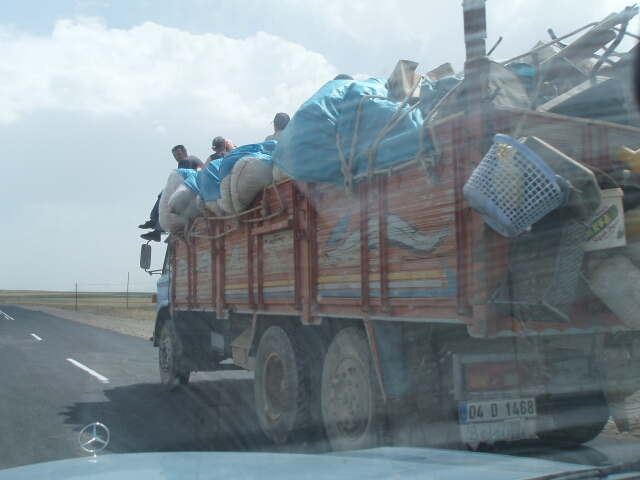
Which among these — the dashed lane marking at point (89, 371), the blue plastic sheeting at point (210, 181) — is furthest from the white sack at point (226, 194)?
the dashed lane marking at point (89, 371)

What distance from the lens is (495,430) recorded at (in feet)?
12.5

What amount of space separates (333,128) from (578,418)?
2.79 m

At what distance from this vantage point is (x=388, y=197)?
172 inches

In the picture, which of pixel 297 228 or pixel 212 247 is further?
pixel 212 247

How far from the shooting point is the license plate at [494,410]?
3.79 m

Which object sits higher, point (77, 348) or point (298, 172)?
point (298, 172)

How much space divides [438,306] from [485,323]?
1.50 feet

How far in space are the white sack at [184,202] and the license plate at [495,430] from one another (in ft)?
16.3

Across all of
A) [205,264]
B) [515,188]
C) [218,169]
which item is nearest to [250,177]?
[218,169]

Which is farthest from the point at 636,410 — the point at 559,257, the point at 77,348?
the point at 77,348

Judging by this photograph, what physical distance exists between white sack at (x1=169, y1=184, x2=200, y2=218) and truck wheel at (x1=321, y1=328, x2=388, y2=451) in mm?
3551

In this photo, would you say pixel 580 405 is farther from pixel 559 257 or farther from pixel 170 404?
pixel 170 404

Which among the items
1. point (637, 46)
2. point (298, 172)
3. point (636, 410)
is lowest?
point (636, 410)

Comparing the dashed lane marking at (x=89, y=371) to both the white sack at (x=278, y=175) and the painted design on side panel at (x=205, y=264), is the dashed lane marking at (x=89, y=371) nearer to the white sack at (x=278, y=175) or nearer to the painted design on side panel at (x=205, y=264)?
the painted design on side panel at (x=205, y=264)
